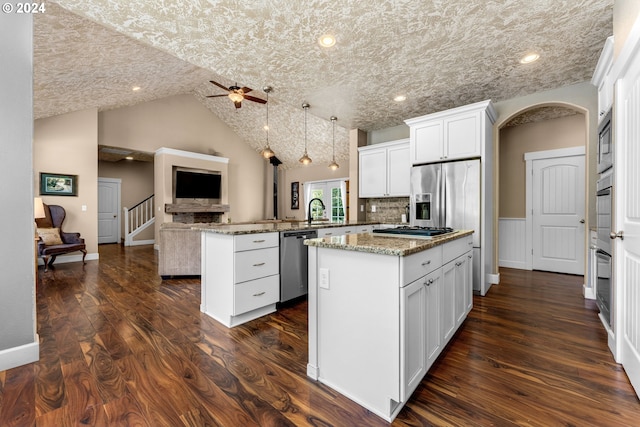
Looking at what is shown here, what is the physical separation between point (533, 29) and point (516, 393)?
9.51 ft

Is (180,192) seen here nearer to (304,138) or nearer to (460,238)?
(304,138)

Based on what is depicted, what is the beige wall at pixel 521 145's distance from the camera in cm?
450

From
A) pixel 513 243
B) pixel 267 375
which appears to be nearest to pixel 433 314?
pixel 267 375

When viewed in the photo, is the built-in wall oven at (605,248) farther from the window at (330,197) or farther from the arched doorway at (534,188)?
the window at (330,197)

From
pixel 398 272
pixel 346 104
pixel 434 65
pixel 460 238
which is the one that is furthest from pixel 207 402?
pixel 346 104

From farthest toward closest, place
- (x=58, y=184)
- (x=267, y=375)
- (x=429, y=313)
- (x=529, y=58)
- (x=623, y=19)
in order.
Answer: (x=58, y=184), (x=529, y=58), (x=623, y=19), (x=267, y=375), (x=429, y=313)

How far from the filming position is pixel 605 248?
2.23 meters

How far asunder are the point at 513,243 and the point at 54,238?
27.5ft

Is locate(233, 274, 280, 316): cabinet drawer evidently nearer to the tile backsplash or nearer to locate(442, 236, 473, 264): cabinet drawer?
locate(442, 236, 473, 264): cabinet drawer

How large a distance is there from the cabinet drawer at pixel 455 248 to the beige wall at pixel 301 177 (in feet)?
18.0

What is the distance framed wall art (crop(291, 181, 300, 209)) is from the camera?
9148 mm

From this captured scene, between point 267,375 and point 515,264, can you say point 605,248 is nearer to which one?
point 267,375

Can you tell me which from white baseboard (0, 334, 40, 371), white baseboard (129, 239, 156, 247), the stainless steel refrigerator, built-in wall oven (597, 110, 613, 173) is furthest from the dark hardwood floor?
white baseboard (129, 239, 156, 247)

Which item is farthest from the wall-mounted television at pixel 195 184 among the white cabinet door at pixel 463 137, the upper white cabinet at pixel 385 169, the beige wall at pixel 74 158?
the white cabinet door at pixel 463 137
